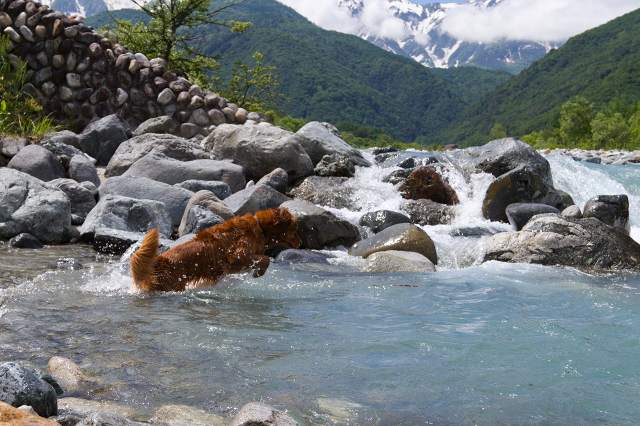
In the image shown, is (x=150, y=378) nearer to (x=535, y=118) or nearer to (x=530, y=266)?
(x=530, y=266)

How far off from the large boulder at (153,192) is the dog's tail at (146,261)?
4266 millimetres

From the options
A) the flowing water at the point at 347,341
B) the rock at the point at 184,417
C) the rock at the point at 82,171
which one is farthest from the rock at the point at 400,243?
A: the rock at the point at 184,417

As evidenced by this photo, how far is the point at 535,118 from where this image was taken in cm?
14350

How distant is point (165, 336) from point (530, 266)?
19.6ft

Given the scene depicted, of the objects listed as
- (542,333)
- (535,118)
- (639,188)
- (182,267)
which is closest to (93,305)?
(182,267)

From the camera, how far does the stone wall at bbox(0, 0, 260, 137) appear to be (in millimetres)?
15664

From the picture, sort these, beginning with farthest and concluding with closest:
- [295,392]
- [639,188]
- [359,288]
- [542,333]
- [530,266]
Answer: [639,188] < [530,266] < [359,288] < [542,333] < [295,392]

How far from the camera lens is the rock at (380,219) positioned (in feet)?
37.3

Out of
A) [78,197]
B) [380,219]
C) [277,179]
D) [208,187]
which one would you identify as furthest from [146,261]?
[277,179]

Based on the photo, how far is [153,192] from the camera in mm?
Result: 10820

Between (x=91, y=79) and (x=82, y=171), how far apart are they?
193 inches

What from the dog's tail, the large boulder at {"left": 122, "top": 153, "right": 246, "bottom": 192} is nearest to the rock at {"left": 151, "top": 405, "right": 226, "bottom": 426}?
the dog's tail

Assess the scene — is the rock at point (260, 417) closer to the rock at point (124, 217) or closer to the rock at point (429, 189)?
the rock at point (124, 217)

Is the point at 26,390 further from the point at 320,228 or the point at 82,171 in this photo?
the point at 82,171
